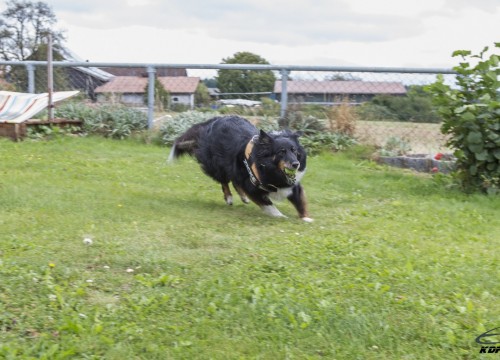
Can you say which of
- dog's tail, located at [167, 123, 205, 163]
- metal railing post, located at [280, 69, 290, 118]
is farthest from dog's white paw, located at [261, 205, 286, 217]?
metal railing post, located at [280, 69, 290, 118]

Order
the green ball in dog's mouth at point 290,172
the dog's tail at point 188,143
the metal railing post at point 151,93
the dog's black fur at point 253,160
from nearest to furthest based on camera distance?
the green ball in dog's mouth at point 290,172, the dog's black fur at point 253,160, the dog's tail at point 188,143, the metal railing post at point 151,93

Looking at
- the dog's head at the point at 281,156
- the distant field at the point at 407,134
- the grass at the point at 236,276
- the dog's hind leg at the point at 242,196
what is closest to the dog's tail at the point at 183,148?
the grass at the point at 236,276

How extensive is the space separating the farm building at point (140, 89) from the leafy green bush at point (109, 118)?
29 centimetres

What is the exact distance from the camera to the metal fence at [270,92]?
9836 mm

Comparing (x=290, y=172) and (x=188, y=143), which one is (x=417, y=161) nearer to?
(x=188, y=143)

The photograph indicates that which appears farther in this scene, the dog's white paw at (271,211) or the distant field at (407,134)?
the distant field at (407,134)

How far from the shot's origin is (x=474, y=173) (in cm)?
714

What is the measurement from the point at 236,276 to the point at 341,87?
718cm

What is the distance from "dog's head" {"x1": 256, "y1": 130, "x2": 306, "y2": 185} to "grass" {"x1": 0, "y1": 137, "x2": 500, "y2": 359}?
0.49m

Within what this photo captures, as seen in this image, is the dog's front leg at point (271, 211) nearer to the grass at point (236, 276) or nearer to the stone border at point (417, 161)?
the grass at point (236, 276)

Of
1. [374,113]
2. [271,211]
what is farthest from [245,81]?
[271,211]

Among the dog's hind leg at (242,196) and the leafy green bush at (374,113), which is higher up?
the leafy green bush at (374,113)

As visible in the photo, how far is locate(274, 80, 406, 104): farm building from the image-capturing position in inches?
405

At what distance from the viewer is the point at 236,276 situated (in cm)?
386
